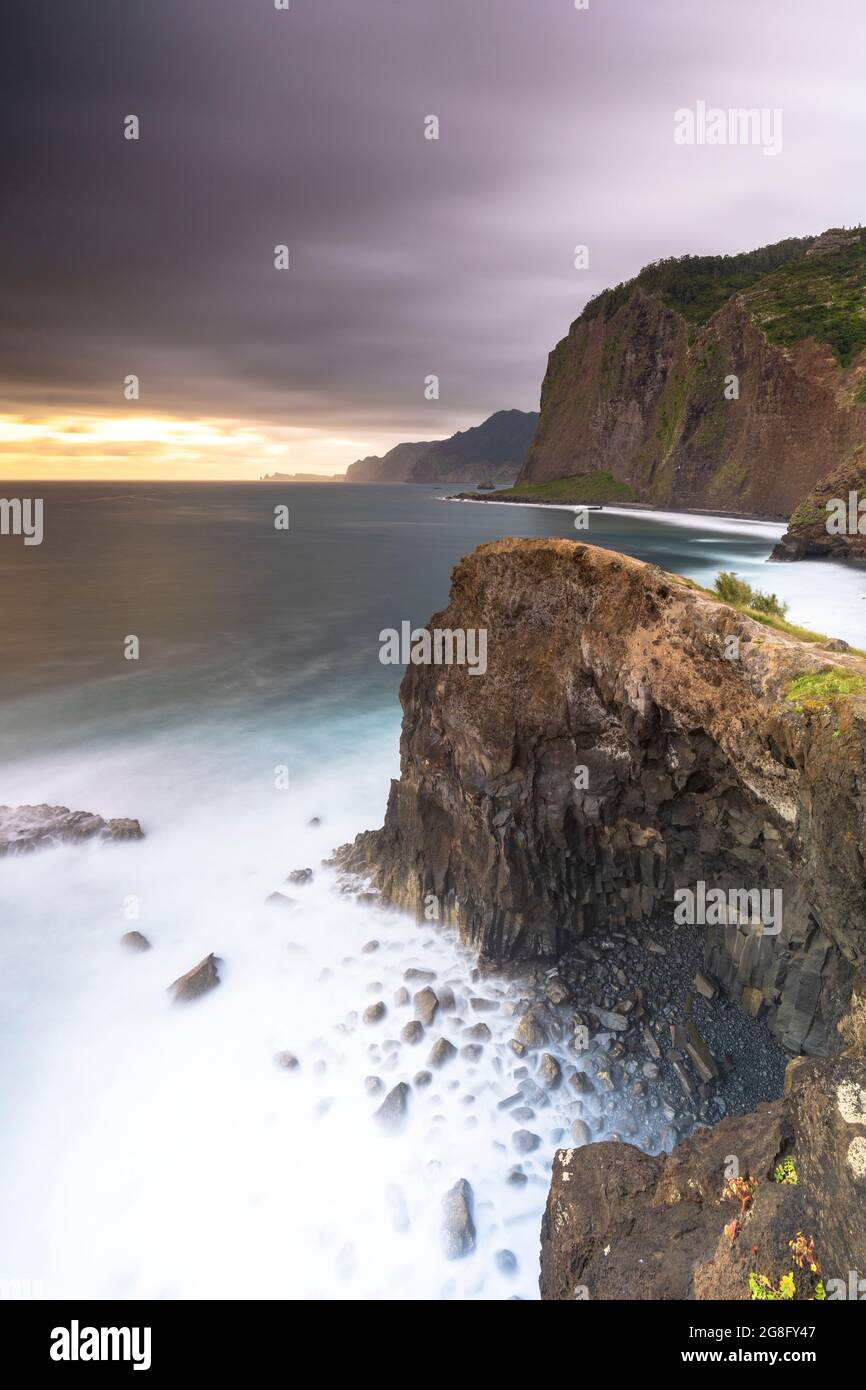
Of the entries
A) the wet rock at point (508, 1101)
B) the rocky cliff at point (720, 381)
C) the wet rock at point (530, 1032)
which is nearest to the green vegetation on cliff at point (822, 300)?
the rocky cliff at point (720, 381)

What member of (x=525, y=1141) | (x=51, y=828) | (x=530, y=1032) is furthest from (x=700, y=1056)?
(x=51, y=828)

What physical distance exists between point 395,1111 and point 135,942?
313 inches

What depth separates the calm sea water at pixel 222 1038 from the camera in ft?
31.0

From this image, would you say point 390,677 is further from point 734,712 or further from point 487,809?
point 734,712

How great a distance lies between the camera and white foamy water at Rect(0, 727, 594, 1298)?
367 inches

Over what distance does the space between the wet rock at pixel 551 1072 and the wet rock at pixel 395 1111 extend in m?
2.37

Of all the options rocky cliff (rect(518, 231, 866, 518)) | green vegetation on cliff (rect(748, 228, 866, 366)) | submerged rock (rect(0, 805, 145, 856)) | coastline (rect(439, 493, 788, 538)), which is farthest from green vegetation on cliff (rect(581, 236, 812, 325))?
submerged rock (rect(0, 805, 145, 856))

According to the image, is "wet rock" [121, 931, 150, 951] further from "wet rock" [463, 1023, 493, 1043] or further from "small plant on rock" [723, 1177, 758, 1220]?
"small plant on rock" [723, 1177, 758, 1220]

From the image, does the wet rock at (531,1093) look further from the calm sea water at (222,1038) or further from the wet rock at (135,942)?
the wet rock at (135,942)

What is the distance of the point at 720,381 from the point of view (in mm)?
105375

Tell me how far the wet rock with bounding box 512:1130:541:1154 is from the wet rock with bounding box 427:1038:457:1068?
64.3 inches

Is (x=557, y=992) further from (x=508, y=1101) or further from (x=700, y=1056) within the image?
(x=700, y=1056)

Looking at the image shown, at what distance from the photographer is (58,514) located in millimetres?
162875
